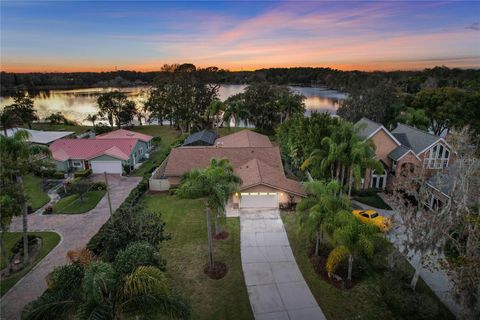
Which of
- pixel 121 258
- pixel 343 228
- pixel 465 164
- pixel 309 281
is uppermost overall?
pixel 465 164

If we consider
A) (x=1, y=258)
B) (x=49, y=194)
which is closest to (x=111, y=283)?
(x=1, y=258)

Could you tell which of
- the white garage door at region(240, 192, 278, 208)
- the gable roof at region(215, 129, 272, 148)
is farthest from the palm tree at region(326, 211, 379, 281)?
the gable roof at region(215, 129, 272, 148)

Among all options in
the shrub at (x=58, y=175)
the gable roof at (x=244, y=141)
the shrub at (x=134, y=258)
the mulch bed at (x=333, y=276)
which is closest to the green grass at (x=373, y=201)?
the mulch bed at (x=333, y=276)

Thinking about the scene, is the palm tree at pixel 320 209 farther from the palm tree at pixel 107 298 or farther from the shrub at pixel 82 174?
the shrub at pixel 82 174

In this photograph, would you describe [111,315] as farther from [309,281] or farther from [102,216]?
[102,216]

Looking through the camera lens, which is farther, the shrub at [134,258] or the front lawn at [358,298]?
the front lawn at [358,298]
